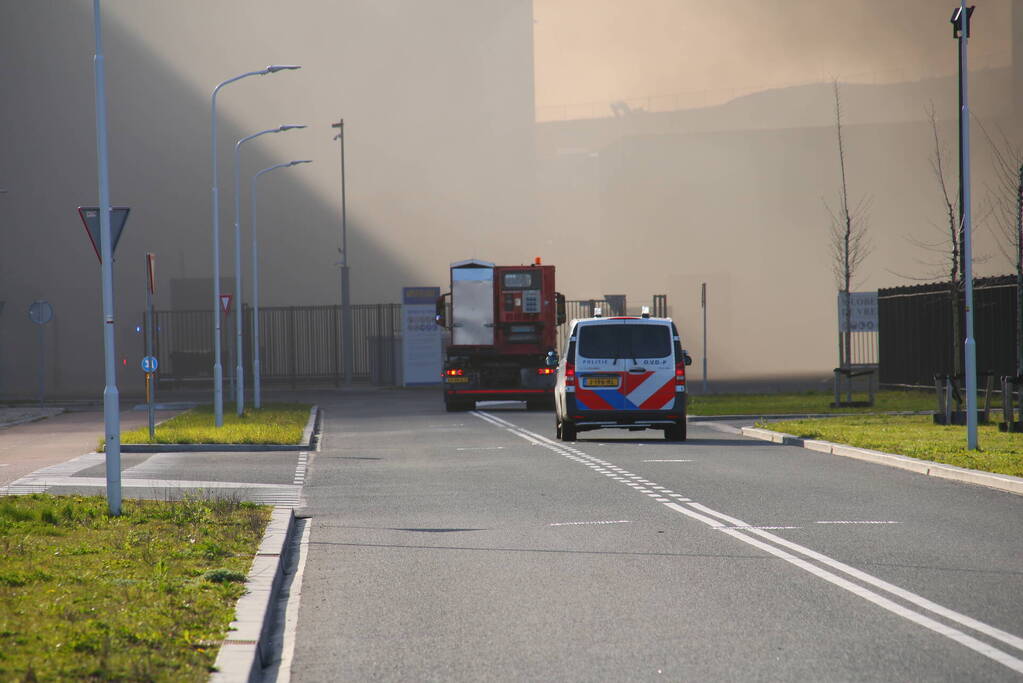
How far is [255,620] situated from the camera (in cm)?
752

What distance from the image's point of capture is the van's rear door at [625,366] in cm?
2320

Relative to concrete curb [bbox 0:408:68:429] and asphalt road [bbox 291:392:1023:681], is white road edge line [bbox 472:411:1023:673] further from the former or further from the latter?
concrete curb [bbox 0:408:68:429]

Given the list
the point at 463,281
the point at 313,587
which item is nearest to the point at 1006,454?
the point at 313,587

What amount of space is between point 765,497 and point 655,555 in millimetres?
4331

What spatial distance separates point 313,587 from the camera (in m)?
9.16

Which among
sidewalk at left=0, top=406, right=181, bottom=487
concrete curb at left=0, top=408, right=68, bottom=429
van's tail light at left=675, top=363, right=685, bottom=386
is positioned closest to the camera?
sidewalk at left=0, top=406, right=181, bottom=487

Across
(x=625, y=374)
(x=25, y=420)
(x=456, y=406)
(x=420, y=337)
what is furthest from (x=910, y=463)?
(x=420, y=337)

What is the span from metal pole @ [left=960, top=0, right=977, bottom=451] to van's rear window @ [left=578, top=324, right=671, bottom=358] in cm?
550

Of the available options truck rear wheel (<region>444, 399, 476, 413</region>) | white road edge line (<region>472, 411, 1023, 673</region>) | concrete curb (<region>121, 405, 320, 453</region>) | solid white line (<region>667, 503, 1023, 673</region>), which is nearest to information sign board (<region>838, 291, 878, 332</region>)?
truck rear wheel (<region>444, 399, 476, 413</region>)

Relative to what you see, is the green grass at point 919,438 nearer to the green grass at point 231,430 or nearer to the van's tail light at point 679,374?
the van's tail light at point 679,374

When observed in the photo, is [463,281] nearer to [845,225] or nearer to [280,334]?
[845,225]

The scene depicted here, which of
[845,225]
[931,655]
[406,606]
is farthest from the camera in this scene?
[845,225]

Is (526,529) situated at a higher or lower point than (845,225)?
lower

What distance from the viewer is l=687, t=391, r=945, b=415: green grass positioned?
3278cm
